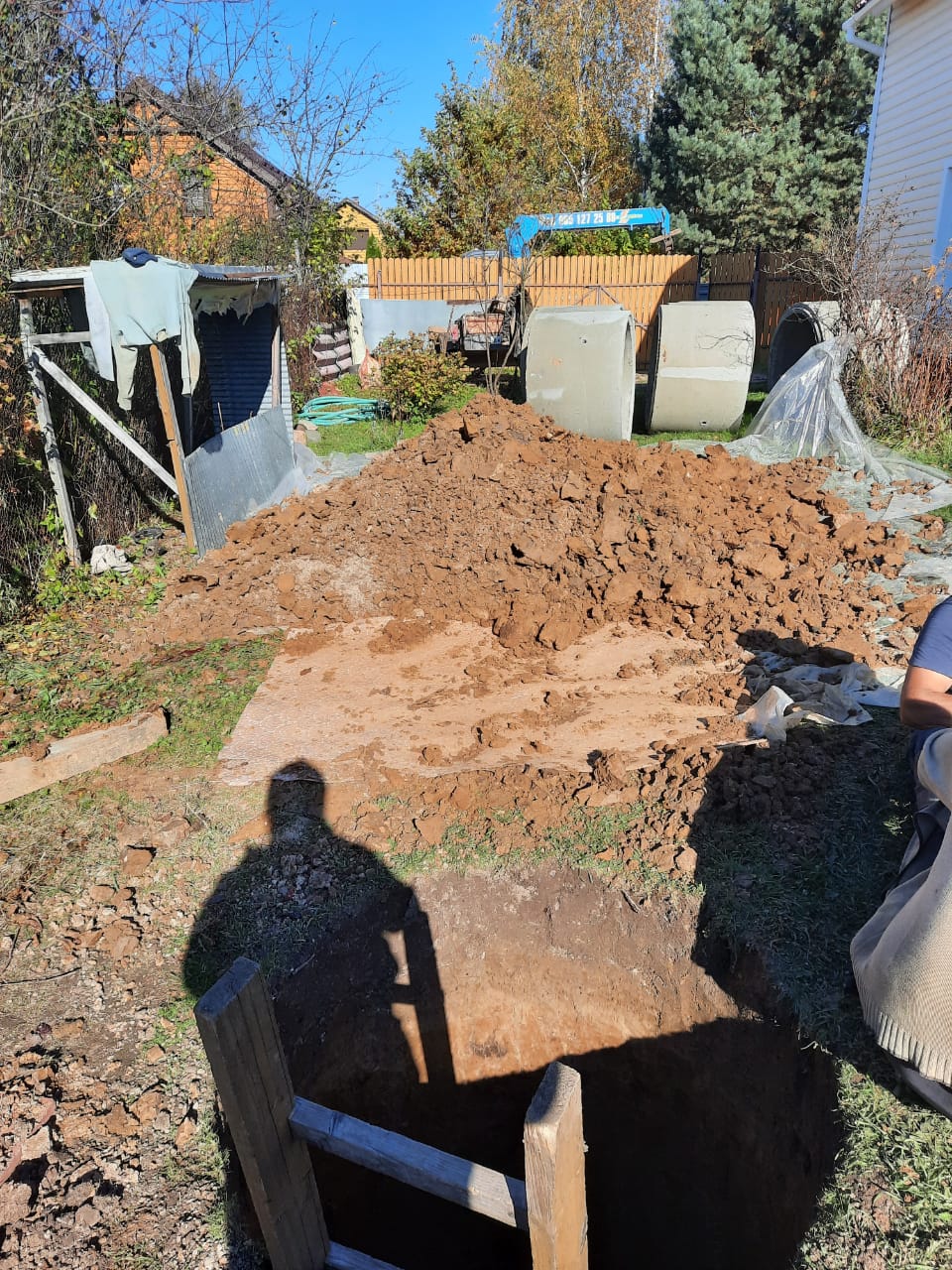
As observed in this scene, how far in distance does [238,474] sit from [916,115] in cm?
1219

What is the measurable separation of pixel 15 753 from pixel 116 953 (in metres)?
1.82

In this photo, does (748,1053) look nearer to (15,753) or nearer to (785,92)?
(15,753)

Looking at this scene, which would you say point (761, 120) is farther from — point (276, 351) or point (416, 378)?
point (276, 351)

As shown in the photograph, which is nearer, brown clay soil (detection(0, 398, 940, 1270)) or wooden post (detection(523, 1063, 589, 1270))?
wooden post (detection(523, 1063, 589, 1270))

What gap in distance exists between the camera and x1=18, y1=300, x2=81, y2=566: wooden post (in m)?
6.46

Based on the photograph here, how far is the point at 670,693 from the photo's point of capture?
16.6 feet

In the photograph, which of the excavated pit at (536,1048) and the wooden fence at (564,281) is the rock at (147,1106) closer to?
the excavated pit at (536,1048)

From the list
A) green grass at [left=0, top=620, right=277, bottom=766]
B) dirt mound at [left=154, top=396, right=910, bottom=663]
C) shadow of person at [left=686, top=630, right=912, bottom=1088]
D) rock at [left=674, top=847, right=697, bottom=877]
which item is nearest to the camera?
shadow of person at [left=686, top=630, right=912, bottom=1088]

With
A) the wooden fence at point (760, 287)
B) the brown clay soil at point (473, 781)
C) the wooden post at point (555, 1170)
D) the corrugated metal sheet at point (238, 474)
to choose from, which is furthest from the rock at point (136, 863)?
the wooden fence at point (760, 287)

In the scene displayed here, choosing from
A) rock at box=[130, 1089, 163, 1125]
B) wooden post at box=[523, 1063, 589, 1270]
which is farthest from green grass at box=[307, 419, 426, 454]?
wooden post at box=[523, 1063, 589, 1270]

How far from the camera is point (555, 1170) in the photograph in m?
1.62

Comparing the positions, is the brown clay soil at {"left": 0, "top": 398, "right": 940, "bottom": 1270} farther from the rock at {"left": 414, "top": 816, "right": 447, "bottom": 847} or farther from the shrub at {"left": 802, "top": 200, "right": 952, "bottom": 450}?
the shrub at {"left": 802, "top": 200, "right": 952, "bottom": 450}

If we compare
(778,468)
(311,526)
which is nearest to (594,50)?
(778,468)

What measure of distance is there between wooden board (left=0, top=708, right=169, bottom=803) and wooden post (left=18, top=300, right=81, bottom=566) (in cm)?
279
